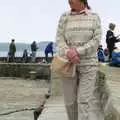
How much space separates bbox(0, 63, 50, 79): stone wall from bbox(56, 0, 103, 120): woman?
23.5 meters

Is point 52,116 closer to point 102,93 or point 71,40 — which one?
point 102,93

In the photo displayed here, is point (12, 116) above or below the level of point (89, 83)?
below

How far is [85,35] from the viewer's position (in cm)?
661

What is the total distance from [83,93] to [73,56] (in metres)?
0.43

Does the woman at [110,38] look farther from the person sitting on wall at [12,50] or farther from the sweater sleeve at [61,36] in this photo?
the person sitting on wall at [12,50]

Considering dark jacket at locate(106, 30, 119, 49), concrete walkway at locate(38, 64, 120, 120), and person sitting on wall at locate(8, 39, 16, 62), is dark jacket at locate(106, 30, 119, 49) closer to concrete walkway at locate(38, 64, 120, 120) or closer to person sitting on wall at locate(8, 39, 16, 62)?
concrete walkway at locate(38, 64, 120, 120)

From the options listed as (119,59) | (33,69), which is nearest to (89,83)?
(119,59)

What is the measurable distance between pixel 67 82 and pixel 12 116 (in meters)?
6.24

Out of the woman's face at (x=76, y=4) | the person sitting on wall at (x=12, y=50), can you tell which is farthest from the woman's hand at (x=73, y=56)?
the person sitting on wall at (x=12, y=50)

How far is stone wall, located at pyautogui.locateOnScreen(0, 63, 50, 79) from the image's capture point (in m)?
31.0

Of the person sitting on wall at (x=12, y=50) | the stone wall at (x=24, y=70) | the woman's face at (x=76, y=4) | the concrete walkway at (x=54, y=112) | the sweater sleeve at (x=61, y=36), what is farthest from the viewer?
the person sitting on wall at (x=12, y=50)

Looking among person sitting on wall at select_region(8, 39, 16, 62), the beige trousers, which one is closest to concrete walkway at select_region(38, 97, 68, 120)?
the beige trousers

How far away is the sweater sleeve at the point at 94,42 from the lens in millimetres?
6527

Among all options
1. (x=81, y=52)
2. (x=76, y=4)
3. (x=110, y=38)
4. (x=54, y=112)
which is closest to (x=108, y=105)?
(x=81, y=52)
